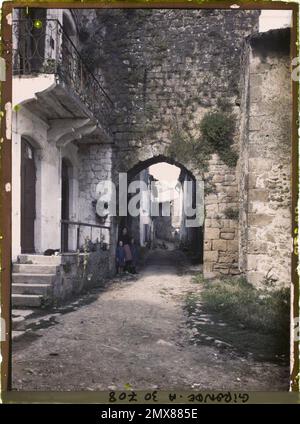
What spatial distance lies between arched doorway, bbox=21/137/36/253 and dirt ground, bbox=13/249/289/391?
2.05 meters

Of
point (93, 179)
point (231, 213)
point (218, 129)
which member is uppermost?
point (218, 129)

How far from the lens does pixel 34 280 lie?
6.01 meters

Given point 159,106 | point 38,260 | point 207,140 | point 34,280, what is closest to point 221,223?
point 207,140

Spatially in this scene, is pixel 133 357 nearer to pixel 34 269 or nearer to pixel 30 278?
pixel 30 278

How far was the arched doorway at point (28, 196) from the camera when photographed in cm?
713

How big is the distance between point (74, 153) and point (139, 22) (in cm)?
410

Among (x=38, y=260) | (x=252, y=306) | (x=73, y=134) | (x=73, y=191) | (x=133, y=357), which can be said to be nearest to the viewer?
(x=133, y=357)

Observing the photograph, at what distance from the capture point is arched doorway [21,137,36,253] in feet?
23.4

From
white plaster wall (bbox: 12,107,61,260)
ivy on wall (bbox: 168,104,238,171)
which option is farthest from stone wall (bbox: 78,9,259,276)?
white plaster wall (bbox: 12,107,61,260)

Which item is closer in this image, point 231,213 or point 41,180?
point 41,180

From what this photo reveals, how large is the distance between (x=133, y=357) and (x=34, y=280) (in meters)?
2.83

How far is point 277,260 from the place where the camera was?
6.11 meters

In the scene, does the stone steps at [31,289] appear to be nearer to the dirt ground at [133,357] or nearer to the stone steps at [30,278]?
the stone steps at [30,278]

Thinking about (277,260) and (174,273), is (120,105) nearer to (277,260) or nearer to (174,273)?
(174,273)
